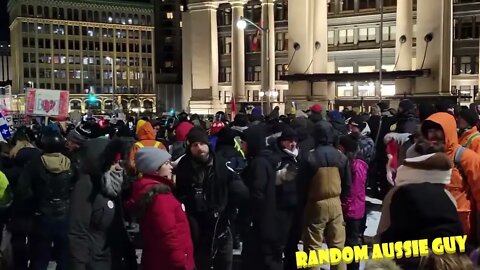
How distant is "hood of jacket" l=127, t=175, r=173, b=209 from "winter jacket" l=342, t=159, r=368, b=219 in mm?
3366

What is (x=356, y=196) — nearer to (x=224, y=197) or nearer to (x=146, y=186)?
(x=224, y=197)

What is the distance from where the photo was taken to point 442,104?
9156mm

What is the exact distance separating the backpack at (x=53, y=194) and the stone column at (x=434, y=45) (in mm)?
30973

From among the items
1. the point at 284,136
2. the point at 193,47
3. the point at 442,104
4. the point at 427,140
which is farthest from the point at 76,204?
the point at 193,47

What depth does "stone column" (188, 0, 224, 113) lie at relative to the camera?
54312 millimetres

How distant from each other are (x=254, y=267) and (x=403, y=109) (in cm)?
500

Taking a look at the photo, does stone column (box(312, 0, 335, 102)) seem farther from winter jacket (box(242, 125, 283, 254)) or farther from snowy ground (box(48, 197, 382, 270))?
winter jacket (box(242, 125, 283, 254))

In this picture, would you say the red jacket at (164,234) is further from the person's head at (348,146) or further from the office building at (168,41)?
the office building at (168,41)

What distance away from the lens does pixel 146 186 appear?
4.86 metres

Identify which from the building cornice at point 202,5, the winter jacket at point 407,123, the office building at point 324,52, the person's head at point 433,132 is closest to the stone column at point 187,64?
the office building at point 324,52

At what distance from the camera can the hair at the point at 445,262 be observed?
3.03 metres

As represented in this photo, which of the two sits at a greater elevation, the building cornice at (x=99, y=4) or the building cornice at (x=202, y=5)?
the building cornice at (x=99, y=4)

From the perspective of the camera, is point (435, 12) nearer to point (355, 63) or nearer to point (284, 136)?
point (355, 63)

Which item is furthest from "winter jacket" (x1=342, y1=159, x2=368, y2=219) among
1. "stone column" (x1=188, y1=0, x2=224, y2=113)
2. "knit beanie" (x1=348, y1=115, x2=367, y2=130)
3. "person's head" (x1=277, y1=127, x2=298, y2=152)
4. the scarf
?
"stone column" (x1=188, y1=0, x2=224, y2=113)
